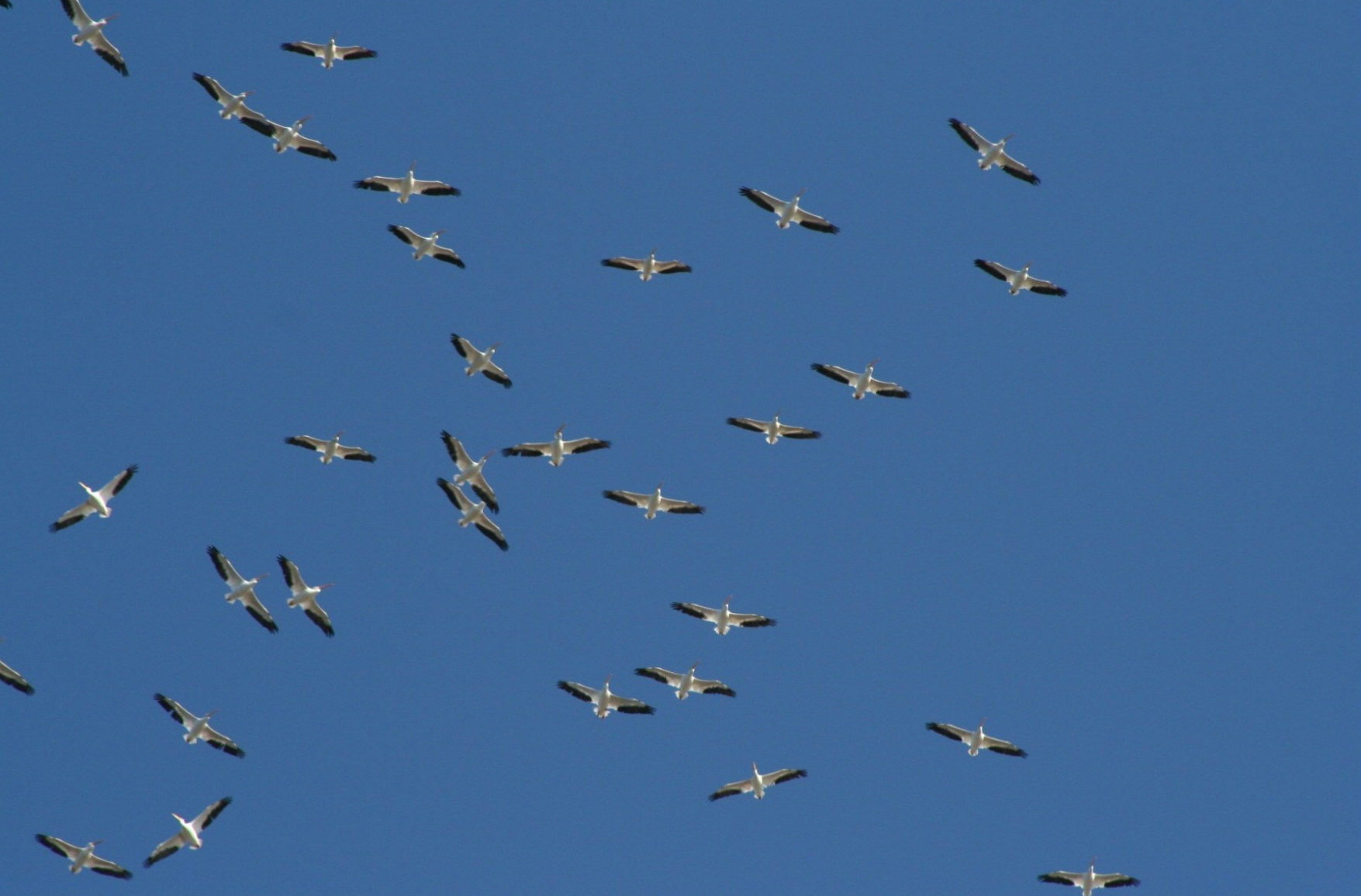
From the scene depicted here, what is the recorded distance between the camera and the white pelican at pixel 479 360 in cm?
4425

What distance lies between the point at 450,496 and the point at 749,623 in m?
8.32

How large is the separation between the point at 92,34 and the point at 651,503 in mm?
18114

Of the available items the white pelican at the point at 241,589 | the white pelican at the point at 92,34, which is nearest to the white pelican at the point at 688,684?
the white pelican at the point at 241,589

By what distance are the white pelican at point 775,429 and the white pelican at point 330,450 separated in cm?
947

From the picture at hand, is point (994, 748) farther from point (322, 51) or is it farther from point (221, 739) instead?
point (322, 51)

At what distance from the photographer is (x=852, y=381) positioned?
149ft

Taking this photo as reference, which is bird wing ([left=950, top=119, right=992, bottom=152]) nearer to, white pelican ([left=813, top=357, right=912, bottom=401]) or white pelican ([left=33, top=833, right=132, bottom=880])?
white pelican ([left=813, top=357, right=912, bottom=401])

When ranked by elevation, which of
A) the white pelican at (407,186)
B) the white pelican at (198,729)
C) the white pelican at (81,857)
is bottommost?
the white pelican at (81,857)

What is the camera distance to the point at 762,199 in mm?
44062

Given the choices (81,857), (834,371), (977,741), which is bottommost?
(81,857)

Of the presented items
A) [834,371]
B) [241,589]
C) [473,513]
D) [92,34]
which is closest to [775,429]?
[834,371]

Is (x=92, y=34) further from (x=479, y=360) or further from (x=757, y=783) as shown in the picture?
(x=757, y=783)

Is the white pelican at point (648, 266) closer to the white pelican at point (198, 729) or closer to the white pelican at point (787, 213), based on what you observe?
the white pelican at point (787, 213)

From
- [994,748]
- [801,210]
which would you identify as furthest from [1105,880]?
[801,210]
